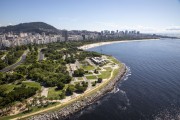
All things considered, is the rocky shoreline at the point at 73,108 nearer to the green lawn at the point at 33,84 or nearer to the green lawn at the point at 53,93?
the green lawn at the point at 53,93

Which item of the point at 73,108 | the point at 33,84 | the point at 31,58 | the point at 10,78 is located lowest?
the point at 73,108

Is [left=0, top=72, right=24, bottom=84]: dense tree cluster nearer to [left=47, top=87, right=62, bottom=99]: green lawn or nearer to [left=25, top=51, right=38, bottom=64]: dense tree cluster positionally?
[left=47, top=87, right=62, bottom=99]: green lawn

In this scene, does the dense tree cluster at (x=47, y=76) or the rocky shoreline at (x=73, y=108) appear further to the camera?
the dense tree cluster at (x=47, y=76)

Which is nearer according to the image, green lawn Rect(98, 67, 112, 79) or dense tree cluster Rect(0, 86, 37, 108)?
dense tree cluster Rect(0, 86, 37, 108)

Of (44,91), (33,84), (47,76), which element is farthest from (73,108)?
(47,76)

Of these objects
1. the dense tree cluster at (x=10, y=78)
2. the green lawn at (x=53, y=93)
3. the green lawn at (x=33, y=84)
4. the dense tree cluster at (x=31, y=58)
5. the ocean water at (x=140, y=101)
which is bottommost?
the ocean water at (x=140, y=101)

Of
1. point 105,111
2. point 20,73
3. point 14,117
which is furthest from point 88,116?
point 20,73

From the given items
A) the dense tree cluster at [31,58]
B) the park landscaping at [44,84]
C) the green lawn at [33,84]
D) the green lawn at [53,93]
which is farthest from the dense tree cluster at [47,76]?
the dense tree cluster at [31,58]

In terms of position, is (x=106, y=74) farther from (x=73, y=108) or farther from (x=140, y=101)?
(x=73, y=108)

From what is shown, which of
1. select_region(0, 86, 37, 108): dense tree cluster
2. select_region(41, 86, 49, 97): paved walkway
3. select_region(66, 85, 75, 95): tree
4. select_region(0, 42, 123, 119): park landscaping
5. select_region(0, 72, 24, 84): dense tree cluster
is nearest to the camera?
select_region(0, 86, 37, 108): dense tree cluster

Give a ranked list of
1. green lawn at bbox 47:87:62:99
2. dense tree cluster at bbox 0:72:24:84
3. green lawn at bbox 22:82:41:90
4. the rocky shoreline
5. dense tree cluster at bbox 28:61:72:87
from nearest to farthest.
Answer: the rocky shoreline
green lawn at bbox 47:87:62:99
green lawn at bbox 22:82:41:90
dense tree cluster at bbox 28:61:72:87
dense tree cluster at bbox 0:72:24:84

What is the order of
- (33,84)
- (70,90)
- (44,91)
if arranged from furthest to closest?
(33,84) < (44,91) < (70,90)

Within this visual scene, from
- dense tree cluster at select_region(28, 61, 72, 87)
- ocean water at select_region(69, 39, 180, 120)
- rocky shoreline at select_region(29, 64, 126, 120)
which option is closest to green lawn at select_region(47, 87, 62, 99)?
dense tree cluster at select_region(28, 61, 72, 87)
